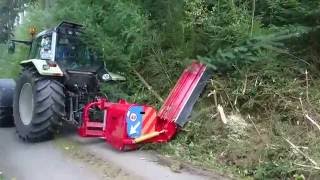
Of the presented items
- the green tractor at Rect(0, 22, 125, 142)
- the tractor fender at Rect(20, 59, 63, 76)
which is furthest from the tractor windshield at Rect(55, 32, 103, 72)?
the tractor fender at Rect(20, 59, 63, 76)

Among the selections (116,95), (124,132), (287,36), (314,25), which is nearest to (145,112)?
(124,132)

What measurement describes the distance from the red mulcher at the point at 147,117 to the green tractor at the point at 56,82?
58 cm

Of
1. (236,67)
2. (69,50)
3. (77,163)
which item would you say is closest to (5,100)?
(69,50)

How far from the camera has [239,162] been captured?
20.7ft

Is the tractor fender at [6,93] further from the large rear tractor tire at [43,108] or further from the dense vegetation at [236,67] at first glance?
the dense vegetation at [236,67]

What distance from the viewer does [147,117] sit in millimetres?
7598

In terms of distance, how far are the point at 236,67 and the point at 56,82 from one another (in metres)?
3.12

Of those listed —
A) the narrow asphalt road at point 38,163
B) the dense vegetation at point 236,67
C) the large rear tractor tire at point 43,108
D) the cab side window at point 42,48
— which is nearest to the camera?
the dense vegetation at point 236,67

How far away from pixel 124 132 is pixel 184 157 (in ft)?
3.27

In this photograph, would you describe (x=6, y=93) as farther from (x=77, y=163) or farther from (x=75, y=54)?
(x=77, y=163)

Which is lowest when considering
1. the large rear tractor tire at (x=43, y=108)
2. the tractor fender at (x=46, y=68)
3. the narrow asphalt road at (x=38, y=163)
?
the narrow asphalt road at (x=38, y=163)

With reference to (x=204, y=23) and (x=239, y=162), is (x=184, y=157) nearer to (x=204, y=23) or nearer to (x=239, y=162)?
(x=239, y=162)

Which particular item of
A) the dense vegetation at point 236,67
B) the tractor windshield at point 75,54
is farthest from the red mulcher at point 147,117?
the tractor windshield at point 75,54

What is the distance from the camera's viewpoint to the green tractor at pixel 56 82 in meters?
8.32
